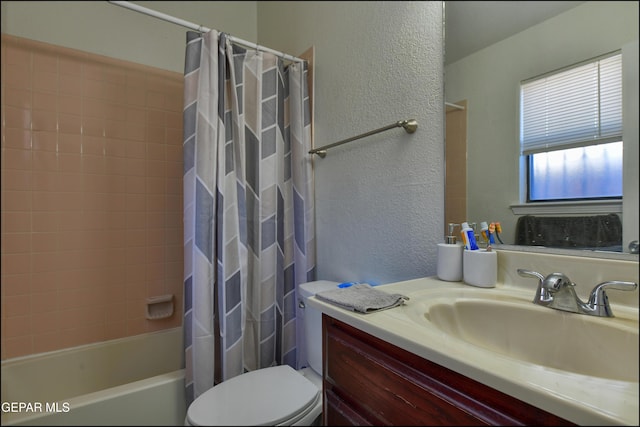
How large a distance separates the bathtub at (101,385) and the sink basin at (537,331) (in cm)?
114

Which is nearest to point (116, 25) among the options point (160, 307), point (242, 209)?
point (242, 209)

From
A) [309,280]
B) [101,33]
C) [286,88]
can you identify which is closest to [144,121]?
[101,33]

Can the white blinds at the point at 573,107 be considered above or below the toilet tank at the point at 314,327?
above

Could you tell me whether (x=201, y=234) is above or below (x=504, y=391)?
above

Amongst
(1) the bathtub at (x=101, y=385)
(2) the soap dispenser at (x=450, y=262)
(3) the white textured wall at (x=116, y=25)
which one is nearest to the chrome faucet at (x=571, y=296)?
(2) the soap dispenser at (x=450, y=262)

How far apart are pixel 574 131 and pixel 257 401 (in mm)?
1139

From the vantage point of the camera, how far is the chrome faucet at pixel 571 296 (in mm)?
559

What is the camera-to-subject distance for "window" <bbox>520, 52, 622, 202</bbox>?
65cm

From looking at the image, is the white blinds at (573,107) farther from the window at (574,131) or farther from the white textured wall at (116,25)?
the white textured wall at (116,25)

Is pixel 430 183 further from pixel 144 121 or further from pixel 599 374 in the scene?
pixel 144 121

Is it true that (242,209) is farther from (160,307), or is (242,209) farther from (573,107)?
(573,107)

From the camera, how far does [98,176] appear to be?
1.66 meters

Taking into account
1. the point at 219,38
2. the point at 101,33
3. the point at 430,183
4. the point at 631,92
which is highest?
the point at 101,33

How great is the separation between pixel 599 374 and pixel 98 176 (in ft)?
6.83
